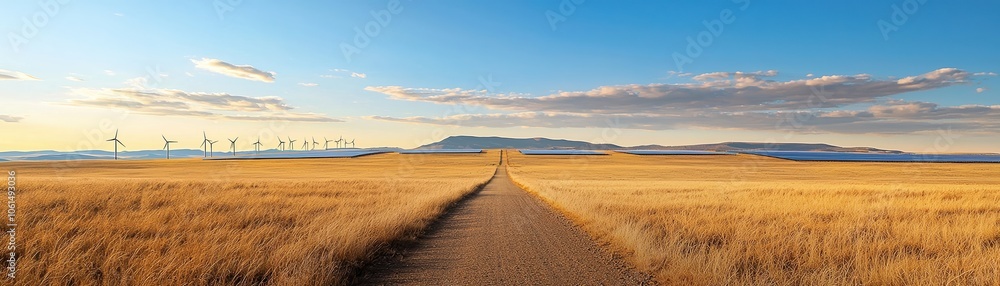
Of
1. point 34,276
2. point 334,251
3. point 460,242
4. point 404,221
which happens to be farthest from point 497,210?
point 34,276

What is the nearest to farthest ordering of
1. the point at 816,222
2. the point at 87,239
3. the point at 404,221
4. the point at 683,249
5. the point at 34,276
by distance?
the point at 34,276
the point at 87,239
the point at 683,249
the point at 404,221
the point at 816,222

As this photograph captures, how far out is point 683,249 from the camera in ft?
31.3

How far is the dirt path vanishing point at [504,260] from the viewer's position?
24.5 feet

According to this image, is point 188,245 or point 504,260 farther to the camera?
point 504,260

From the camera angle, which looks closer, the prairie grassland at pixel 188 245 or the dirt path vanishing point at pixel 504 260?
the prairie grassland at pixel 188 245

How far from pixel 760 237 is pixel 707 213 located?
5.66 m

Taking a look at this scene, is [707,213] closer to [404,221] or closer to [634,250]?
[634,250]

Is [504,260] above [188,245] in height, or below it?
below

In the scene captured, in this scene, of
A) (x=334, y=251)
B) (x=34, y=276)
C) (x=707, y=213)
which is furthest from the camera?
Result: (x=707, y=213)

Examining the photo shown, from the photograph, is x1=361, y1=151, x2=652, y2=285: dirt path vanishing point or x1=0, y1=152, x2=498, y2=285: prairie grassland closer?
x1=0, y1=152, x2=498, y2=285: prairie grassland

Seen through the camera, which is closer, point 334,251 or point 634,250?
point 334,251

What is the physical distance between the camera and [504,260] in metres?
8.88

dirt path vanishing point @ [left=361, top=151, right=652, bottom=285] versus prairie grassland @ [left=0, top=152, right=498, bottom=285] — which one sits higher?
prairie grassland @ [left=0, top=152, right=498, bottom=285]

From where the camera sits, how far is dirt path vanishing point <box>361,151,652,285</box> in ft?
24.5
